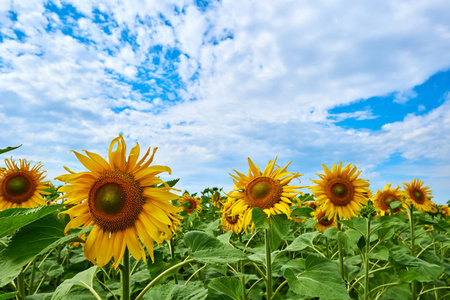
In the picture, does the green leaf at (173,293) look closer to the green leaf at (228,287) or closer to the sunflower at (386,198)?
the green leaf at (228,287)

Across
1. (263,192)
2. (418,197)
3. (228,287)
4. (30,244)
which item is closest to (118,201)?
(30,244)

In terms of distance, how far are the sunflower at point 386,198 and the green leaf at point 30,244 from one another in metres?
6.13

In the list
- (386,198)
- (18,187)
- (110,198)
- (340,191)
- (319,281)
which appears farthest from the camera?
(386,198)

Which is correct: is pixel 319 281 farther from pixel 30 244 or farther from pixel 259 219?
pixel 30 244

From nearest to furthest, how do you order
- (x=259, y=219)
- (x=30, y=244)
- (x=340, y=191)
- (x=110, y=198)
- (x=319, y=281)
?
(x=30, y=244) < (x=110, y=198) < (x=319, y=281) < (x=259, y=219) < (x=340, y=191)

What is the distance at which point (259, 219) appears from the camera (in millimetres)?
3084

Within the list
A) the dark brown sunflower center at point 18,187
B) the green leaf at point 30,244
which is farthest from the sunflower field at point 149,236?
the dark brown sunflower center at point 18,187

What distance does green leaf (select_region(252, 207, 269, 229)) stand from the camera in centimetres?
302

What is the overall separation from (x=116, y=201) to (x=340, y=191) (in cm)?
353

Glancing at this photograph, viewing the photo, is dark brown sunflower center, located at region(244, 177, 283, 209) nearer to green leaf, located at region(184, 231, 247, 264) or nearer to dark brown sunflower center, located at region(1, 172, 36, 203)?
green leaf, located at region(184, 231, 247, 264)

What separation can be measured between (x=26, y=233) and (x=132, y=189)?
2.19 ft

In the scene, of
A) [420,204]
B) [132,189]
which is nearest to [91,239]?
[132,189]

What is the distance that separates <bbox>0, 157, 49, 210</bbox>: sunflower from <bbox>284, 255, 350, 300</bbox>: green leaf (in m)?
4.37

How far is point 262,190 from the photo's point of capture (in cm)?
362
